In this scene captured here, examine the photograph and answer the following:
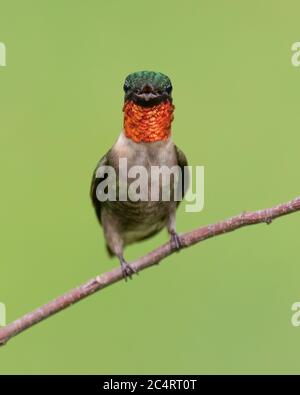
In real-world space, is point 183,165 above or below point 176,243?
above

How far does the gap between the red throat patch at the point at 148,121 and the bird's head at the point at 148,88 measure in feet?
0.12

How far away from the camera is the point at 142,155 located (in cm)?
490

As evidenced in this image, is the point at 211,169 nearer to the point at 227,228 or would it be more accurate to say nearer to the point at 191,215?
the point at 191,215

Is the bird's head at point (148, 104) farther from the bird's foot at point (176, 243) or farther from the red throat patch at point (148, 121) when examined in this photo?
the bird's foot at point (176, 243)

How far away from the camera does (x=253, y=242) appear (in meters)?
6.22

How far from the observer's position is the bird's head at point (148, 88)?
4.43 m
